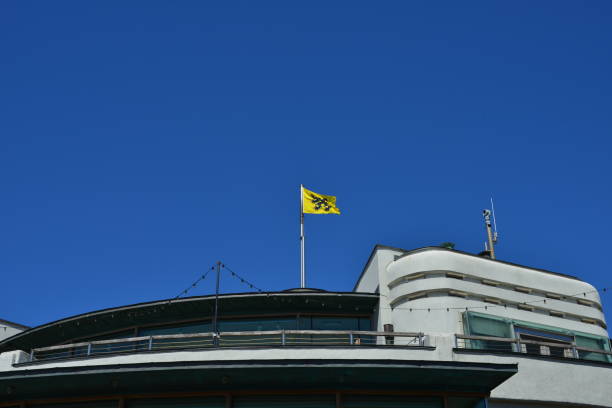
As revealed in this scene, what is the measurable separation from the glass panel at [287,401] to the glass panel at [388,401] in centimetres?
45

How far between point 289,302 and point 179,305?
444cm

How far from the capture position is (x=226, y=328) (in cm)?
2858

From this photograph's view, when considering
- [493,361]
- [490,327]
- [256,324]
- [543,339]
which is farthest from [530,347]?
[256,324]

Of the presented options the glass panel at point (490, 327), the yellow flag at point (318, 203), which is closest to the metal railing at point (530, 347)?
the glass panel at point (490, 327)

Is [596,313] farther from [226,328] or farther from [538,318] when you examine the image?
[226,328]

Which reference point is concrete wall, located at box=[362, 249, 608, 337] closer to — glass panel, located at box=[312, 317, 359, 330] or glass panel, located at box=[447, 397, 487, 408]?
glass panel, located at box=[312, 317, 359, 330]

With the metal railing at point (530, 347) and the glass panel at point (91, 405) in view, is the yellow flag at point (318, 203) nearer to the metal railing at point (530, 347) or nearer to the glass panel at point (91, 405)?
the metal railing at point (530, 347)

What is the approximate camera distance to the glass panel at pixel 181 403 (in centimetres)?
1738

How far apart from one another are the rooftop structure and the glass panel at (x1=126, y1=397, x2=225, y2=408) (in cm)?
3

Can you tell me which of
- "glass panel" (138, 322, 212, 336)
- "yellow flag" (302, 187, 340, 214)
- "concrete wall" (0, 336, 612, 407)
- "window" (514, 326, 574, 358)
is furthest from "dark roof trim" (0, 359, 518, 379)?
"yellow flag" (302, 187, 340, 214)

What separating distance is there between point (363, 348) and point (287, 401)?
422 cm

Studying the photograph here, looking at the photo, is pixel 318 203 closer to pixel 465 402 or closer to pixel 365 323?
pixel 365 323

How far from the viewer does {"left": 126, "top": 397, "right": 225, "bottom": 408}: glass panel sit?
17.4 metres

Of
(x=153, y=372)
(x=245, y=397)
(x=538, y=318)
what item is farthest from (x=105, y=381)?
(x=538, y=318)
